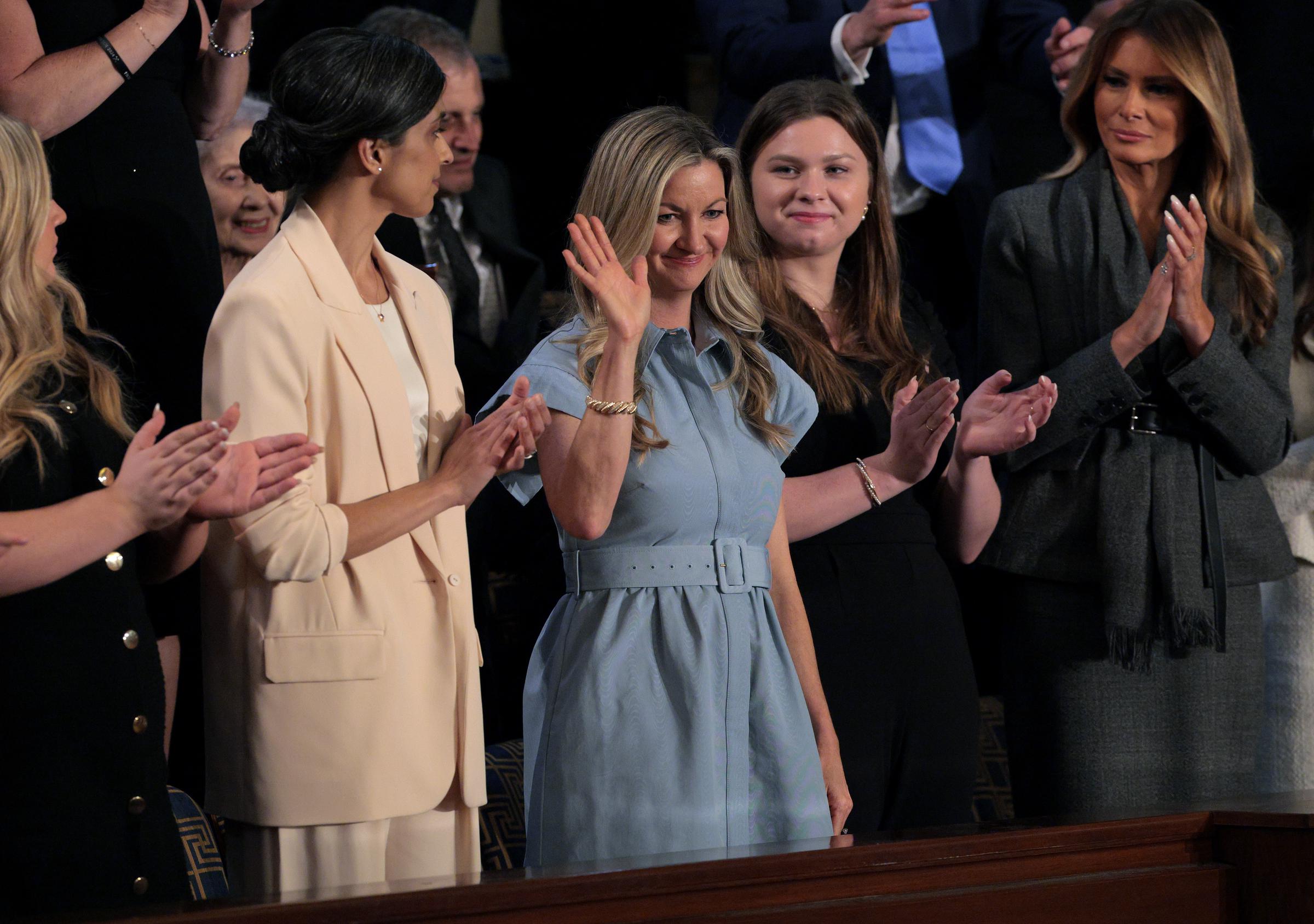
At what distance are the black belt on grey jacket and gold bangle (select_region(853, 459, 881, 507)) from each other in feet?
1.78

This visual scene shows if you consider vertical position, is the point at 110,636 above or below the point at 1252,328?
below

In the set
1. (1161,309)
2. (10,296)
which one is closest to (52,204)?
(10,296)

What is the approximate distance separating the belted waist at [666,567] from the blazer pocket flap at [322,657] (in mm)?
407

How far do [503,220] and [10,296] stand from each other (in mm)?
2120

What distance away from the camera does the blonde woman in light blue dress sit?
227 centimetres

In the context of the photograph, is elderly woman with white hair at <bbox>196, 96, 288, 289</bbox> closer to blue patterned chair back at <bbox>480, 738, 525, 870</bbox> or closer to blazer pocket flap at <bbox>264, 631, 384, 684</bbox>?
blue patterned chair back at <bbox>480, 738, 525, 870</bbox>

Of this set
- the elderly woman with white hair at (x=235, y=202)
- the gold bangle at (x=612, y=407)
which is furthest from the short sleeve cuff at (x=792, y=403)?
the elderly woman with white hair at (x=235, y=202)

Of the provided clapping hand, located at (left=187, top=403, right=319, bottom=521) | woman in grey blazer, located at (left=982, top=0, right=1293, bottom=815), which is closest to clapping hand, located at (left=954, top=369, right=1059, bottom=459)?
woman in grey blazer, located at (left=982, top=0, right=1293, bottom=815)

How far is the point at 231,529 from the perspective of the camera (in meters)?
2.05

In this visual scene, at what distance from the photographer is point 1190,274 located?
2.86 m

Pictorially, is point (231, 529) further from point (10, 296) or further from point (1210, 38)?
point (1210, 38)

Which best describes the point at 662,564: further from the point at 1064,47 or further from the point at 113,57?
the point at 1064,47

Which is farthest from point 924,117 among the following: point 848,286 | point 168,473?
point 168,473

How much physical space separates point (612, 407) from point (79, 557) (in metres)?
0.75
